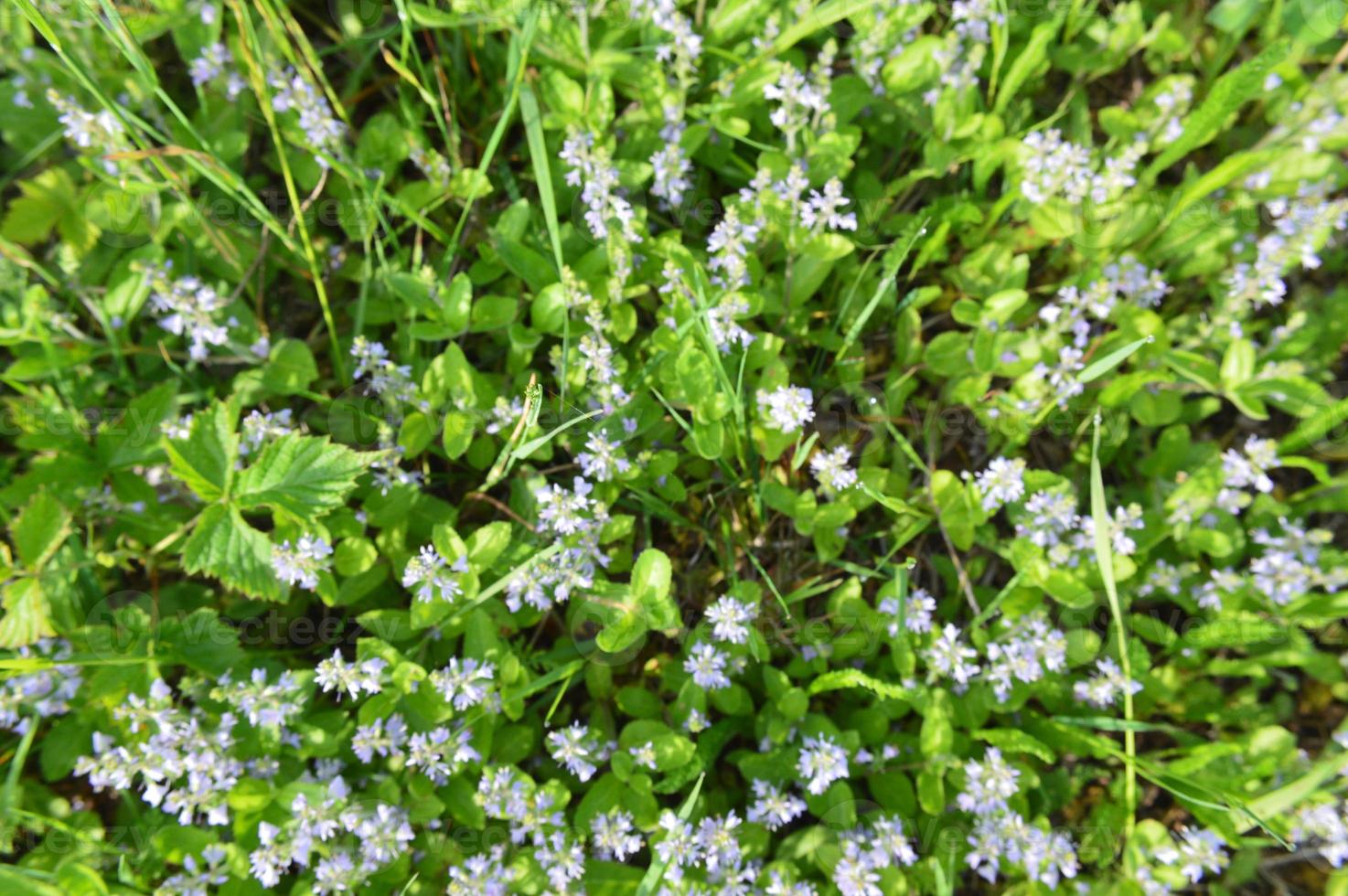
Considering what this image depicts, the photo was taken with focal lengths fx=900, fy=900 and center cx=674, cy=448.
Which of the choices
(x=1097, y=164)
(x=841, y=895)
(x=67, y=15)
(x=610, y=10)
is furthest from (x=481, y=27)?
(x=841, y=895)

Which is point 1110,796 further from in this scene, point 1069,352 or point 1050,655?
point 1069,352

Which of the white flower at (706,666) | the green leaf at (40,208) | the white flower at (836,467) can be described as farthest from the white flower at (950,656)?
the green leaf at (40,208)

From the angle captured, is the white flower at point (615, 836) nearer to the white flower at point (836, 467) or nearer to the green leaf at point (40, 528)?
the white flower at point (836, 467)

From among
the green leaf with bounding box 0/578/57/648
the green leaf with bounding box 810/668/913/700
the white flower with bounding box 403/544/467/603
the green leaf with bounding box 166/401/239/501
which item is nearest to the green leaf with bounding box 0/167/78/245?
the green leaf with bounding box 166/401/239/501

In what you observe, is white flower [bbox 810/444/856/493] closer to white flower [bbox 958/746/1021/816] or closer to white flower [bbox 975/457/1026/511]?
white flower [bbox 975/457/1026/511]

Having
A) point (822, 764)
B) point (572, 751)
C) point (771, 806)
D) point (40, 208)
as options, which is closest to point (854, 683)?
point (822, 764)

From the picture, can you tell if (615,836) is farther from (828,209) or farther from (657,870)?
(828,209)
